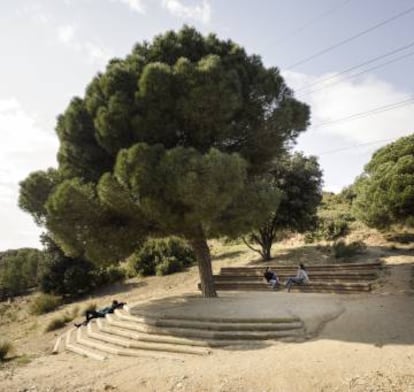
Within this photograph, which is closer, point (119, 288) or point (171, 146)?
point (171, 146)

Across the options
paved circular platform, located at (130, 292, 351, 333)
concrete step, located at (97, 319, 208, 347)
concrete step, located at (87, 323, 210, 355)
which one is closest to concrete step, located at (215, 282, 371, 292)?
paved circular platform, located at (130, 292, 351, 333)

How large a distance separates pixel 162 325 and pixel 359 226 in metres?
16.8

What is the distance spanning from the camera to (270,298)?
12.9 m

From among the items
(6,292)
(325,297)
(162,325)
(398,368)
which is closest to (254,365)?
(398,368)

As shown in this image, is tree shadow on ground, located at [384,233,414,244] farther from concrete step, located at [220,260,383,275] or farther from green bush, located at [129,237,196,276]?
green bush, located at [129,237,196,276]

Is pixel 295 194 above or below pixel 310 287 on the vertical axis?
above

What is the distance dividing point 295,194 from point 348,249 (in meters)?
4.02

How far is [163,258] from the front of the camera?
79.0ft

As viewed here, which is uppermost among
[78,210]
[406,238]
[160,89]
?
[160,89]

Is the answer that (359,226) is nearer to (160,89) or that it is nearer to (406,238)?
(406,238)

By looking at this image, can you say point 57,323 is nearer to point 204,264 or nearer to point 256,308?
point 204,264

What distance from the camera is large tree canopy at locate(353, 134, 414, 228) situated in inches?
663

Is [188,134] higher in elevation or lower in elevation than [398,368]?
higher

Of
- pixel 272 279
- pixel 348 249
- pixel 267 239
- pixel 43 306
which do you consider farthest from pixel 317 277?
pixel 43 306
